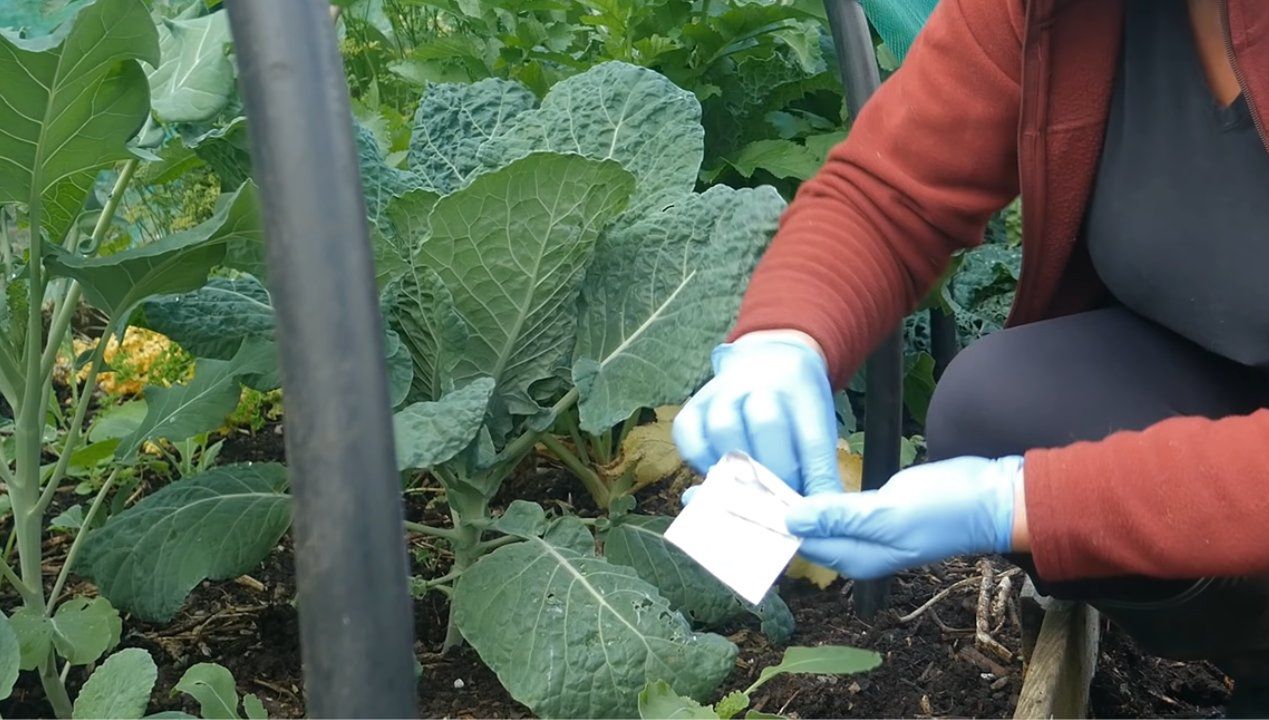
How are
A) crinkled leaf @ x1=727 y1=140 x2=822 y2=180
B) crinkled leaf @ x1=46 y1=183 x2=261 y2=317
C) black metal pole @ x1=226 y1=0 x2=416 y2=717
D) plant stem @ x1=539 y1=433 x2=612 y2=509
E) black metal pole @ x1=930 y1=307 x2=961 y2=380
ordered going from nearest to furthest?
black metal pole @ x1=226 y1=0 x2=416 y2=717 < crinkled leaf @ x1=46 y1=183 x2=261 y2=317 < plant stem @ x1=539 y1=433 x2=612 y2=509 < crinkled leaf @ x1=727 y1=140 x2=822 y2=180 < black metal pole @ x1=930 y1=307 x2=961 y2=380

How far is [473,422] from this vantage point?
127 cm

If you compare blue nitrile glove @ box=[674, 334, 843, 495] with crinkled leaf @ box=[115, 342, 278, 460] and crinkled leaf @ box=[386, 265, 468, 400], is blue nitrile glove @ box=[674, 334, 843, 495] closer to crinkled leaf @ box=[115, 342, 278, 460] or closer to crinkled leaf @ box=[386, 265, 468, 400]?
crinkled leaf @ box=[386, 265, 468, 400]

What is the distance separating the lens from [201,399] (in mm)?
1521

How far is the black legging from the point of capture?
136 centimetres

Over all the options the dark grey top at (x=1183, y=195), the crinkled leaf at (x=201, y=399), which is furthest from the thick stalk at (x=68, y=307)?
the dark grey top at (x=1183, y=195)

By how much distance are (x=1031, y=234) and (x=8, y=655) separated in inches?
44.4

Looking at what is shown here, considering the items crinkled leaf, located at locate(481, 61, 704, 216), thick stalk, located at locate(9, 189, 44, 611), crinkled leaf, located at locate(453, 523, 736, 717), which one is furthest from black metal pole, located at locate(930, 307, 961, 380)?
thick stalk, located at locate(9, 189, 44, 611)

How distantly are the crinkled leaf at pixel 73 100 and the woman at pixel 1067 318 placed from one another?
0.66 metres

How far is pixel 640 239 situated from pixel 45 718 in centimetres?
92

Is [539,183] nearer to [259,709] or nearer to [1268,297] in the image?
[259,709]

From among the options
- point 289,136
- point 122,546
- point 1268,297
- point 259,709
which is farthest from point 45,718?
point 1268,297

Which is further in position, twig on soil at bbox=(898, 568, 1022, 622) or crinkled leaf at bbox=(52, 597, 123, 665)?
twig on soil at bbox=(898, 568, 1022, 622)

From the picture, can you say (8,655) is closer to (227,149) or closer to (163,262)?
(163,262)

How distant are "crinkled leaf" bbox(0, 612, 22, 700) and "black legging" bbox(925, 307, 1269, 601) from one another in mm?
1025
